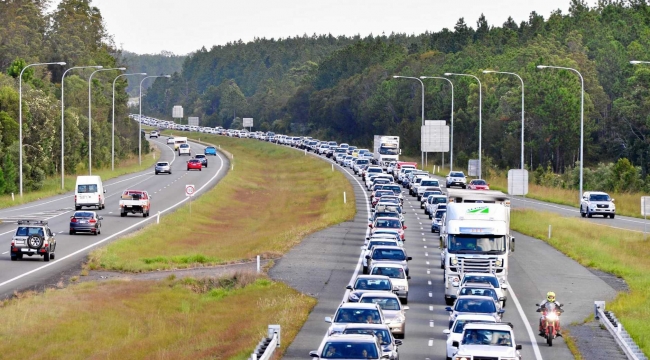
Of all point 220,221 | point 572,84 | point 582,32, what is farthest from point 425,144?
point 582,32

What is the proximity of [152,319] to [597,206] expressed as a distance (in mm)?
42620

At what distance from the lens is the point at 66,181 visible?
336 feet

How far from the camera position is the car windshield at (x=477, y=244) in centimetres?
3769

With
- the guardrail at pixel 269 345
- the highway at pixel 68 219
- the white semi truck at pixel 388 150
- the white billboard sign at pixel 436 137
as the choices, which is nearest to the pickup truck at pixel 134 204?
the highway at pixel 68 219

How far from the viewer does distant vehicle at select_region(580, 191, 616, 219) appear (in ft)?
243

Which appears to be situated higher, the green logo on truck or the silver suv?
the green logo on truck

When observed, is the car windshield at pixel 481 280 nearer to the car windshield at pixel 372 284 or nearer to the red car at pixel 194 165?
the car windshield at pixel 372 284

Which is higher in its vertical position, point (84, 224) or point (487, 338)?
point (487, 338)

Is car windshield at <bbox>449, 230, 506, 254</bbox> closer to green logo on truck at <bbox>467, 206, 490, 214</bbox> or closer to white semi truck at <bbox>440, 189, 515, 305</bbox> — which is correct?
white semi truck at <bbox>440, 189, 515, 305</bbox>

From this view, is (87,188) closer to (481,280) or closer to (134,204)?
(134,204)

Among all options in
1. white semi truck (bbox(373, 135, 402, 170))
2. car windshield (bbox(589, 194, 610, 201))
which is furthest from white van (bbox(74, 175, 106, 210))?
white semi truck (bbox(373, 135, 402, 170))

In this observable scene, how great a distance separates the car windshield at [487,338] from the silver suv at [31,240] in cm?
2948

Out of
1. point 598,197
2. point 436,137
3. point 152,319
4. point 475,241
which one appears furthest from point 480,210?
point 436,137

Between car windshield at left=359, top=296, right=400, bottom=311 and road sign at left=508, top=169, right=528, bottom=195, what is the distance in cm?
4708
